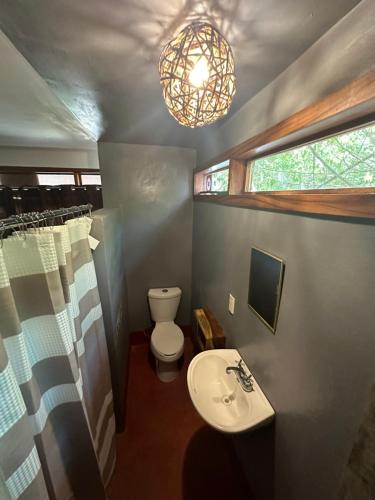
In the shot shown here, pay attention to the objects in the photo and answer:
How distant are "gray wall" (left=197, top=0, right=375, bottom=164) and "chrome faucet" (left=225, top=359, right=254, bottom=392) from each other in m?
1.40

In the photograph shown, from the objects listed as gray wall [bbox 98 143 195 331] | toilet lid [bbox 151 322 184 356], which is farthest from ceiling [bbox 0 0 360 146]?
toilet lid [bbox 151 322 184 356]

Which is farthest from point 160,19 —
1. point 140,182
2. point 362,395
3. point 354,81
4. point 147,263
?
point 147,263

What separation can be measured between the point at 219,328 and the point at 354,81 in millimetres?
1580

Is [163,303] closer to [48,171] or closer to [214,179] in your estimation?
[214,179]

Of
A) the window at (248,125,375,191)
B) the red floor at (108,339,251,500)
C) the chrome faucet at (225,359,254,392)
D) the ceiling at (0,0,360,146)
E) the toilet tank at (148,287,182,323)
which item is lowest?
the red floor at (108,339,251,500)

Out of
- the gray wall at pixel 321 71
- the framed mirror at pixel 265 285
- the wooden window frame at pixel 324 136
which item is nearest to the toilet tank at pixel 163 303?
the framed mirror at pixel 265 285

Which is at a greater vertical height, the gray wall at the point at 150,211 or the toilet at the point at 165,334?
the gray wall at the point at 150,211

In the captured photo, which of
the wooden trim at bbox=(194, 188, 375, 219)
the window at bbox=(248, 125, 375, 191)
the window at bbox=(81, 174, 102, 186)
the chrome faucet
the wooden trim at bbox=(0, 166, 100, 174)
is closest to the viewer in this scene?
the wooden trim at bbox=(194, 188, 375, 219)

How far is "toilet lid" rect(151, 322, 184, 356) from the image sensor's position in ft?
6.12

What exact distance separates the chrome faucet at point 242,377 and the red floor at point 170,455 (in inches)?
30.4

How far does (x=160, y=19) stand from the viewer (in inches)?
23.8

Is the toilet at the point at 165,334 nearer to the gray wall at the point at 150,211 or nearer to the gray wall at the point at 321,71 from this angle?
the gray wall at the point at 150,211

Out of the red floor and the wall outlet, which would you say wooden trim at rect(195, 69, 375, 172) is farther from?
the red floor

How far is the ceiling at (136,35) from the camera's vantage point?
0.55 metres
